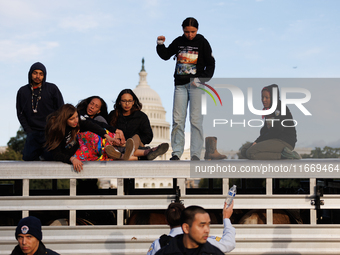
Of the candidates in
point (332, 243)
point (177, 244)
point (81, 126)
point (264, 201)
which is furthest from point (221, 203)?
point (81, 126)

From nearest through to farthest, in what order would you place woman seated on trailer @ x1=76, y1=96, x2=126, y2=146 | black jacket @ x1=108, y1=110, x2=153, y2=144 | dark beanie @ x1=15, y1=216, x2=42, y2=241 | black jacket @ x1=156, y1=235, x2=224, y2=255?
black jacket @ x1=156, y1=235, x2=224, y2=255 → dark beanie @ x1=15, y1=216, x2=42, y2=241 → woman seated on trailer @ x1=76, y1=96, x2=126, y2=146 → black jacket @ x1=108, y1=110, x2=153, y2=144

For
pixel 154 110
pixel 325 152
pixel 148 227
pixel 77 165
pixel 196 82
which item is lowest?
pixel 148 227

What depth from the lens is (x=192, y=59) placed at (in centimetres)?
718

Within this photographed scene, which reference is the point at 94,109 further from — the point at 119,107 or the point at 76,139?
the point at 76,139

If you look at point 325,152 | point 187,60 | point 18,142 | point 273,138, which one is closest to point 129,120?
point 187,60

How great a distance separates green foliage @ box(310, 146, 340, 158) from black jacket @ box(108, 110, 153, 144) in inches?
94.9

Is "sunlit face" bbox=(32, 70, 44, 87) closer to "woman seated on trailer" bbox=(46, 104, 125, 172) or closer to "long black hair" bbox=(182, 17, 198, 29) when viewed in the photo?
"woman seated on trailer" bbox=(46, 104, 125, 172)

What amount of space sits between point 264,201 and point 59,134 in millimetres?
2640

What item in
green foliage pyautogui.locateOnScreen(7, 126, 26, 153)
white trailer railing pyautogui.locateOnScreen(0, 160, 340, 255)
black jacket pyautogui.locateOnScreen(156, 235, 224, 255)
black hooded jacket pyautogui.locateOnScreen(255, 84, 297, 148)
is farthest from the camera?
green foliage pyautogui.locateOnScreen(7, 126, 26, 153)

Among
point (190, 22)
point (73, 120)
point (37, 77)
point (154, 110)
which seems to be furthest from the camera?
point (154, 110)

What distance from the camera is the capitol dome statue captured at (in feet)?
303

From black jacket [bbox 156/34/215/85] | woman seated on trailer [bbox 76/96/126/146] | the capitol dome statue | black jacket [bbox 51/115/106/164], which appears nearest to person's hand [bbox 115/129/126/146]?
black jacket [bbox 51/115/106/164]

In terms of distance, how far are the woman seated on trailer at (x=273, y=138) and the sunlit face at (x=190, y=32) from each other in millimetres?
1326

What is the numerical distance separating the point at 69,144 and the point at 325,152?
3621 millimetres
